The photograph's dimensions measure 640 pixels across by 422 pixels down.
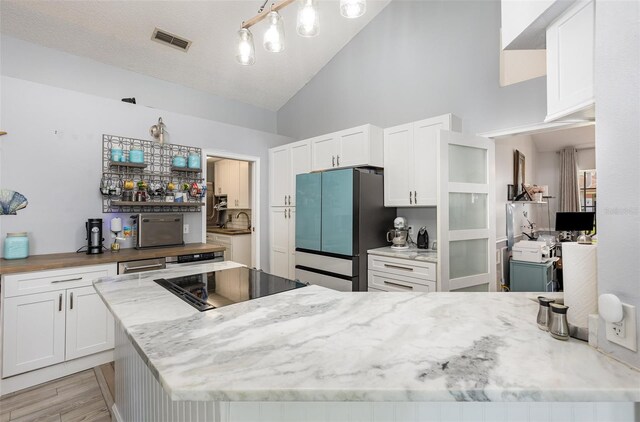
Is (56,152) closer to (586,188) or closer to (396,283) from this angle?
(396,283)

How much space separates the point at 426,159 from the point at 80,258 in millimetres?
3305

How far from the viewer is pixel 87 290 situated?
A: 247cm

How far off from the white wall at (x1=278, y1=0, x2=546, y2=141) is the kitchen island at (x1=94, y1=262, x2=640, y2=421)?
2250 mm

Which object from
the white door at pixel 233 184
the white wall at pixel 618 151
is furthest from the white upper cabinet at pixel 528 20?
the white door at pixel 233 184

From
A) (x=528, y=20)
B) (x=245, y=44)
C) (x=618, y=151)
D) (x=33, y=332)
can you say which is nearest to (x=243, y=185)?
(x=33, y=332)

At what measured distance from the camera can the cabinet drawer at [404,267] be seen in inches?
107

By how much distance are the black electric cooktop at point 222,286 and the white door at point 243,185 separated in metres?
3.31

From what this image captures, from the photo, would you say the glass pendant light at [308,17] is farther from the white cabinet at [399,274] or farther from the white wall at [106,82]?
the white wall at [106,82]

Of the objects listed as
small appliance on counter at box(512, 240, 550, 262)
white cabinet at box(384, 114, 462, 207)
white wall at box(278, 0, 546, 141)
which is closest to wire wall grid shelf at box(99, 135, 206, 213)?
white wall at box(278, 0, 546, 141)

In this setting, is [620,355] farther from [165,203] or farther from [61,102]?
[61,102]

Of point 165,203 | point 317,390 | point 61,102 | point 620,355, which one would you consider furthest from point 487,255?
point 61,102

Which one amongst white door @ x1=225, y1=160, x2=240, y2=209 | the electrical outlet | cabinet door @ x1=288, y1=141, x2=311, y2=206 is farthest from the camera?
white door @ x1=225, y1=160, x2=240, y2=209

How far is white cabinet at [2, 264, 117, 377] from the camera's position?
218 centimetres

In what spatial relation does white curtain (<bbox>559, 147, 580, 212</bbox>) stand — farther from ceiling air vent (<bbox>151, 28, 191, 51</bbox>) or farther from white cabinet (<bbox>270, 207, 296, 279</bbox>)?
ceiling air vent (<bbox>151, 28, 191, 51</bbox>)
